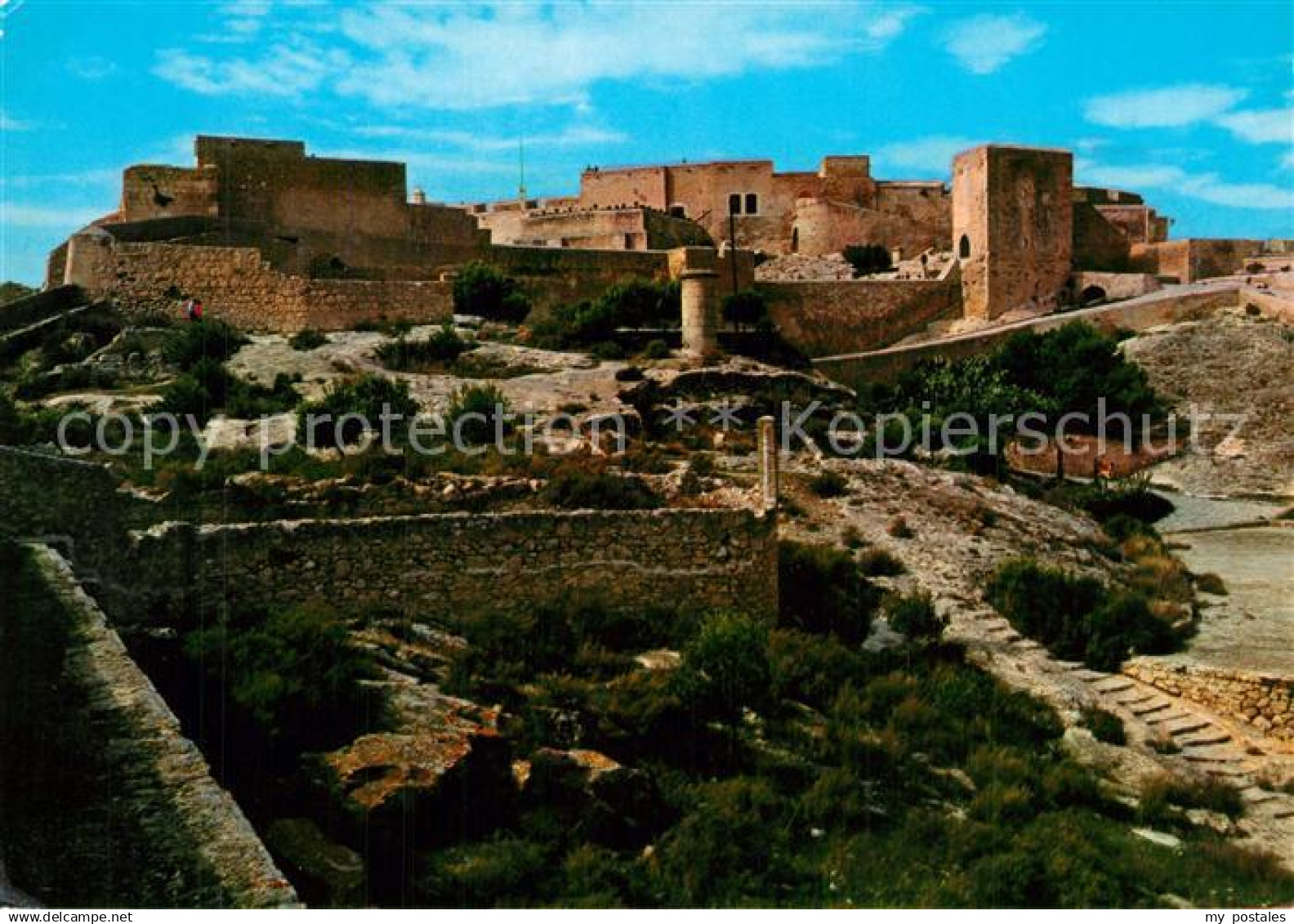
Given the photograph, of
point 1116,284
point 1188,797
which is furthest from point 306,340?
point 1116,284

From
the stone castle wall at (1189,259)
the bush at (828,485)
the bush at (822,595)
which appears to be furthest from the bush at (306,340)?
the stone castle wall at (1189,259)

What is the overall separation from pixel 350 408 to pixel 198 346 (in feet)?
16.5

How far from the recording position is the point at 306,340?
883 inches

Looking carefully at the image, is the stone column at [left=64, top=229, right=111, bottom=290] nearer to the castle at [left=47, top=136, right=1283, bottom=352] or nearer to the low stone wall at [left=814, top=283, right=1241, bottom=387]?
the castle at [left=47, top=136, right=1283, bottom=352]

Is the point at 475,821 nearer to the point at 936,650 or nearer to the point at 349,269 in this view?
the point at 936,650

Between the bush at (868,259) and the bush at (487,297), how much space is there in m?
14.5

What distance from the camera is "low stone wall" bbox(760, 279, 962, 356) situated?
33.4m

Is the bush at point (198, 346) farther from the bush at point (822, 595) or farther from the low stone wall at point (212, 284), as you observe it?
the bush at point (822, 595)

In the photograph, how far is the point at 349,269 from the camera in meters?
26.2

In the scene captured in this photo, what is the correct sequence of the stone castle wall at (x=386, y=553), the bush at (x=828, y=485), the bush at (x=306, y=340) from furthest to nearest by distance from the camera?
the bush at (x=306, y=340), the bush at (x=828, y=485), the stone castle wall at (x=386, y=553)

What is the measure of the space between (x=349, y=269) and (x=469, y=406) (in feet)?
30.3

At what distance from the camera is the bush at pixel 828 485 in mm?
17297

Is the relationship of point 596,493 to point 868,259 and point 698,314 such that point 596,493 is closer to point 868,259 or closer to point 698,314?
point 698,314

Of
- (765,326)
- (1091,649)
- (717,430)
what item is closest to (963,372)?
(765,326)
